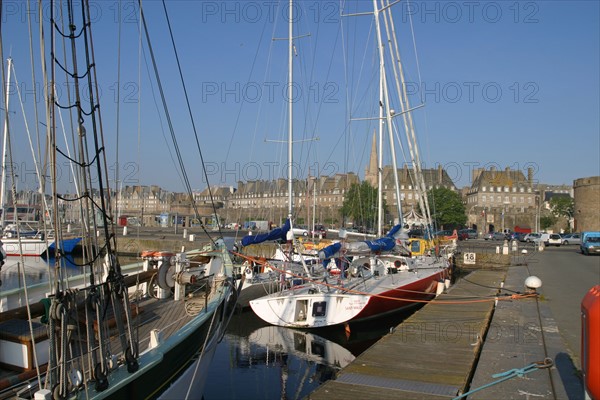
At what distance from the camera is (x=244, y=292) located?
60.6ft

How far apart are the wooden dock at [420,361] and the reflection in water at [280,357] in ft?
7.80

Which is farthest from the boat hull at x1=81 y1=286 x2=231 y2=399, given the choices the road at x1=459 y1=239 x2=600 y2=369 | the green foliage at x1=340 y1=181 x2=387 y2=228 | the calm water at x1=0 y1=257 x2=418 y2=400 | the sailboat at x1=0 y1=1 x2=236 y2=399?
the green foliage at x1=340 y1=181 x2=387 y2=228

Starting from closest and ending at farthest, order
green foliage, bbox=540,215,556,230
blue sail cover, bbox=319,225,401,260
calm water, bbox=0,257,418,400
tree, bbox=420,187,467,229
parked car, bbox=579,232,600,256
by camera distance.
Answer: calm water, bbox=0,257,418,400 → blue sail cover, bbox=319,225,401,260 → parked car, bbox=579,232,600,256 → tree, bbox=420,187,467,229 → green foliage, bbox=540,215,556,230

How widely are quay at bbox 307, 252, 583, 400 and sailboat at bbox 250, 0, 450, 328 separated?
2367 mm

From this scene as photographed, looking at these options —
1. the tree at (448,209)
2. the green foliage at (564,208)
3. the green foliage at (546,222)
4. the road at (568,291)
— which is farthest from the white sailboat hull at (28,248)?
the green foliage at (564,208)

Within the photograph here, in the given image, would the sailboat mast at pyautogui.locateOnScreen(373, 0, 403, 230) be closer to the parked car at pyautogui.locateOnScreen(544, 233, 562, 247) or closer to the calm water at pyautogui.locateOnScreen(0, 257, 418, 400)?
the calm water at pyautogui.locateOnScreen(0, 257, 418, 400)

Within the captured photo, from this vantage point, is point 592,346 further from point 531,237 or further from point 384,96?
point 531,237

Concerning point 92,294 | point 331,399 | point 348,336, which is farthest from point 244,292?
point 92,294

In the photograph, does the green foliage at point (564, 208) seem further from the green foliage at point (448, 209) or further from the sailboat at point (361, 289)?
the sailboat at point (361, 289)

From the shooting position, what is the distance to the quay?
703cm

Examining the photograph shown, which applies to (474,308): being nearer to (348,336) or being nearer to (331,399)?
(348,336)

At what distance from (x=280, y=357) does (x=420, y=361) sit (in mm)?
5528

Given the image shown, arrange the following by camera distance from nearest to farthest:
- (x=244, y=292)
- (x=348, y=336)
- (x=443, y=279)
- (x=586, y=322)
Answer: (x=586, y=322) → (x=348, y=336) → (x=244, y=292) → (x=443, y=279)

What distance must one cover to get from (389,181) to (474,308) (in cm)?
9804
